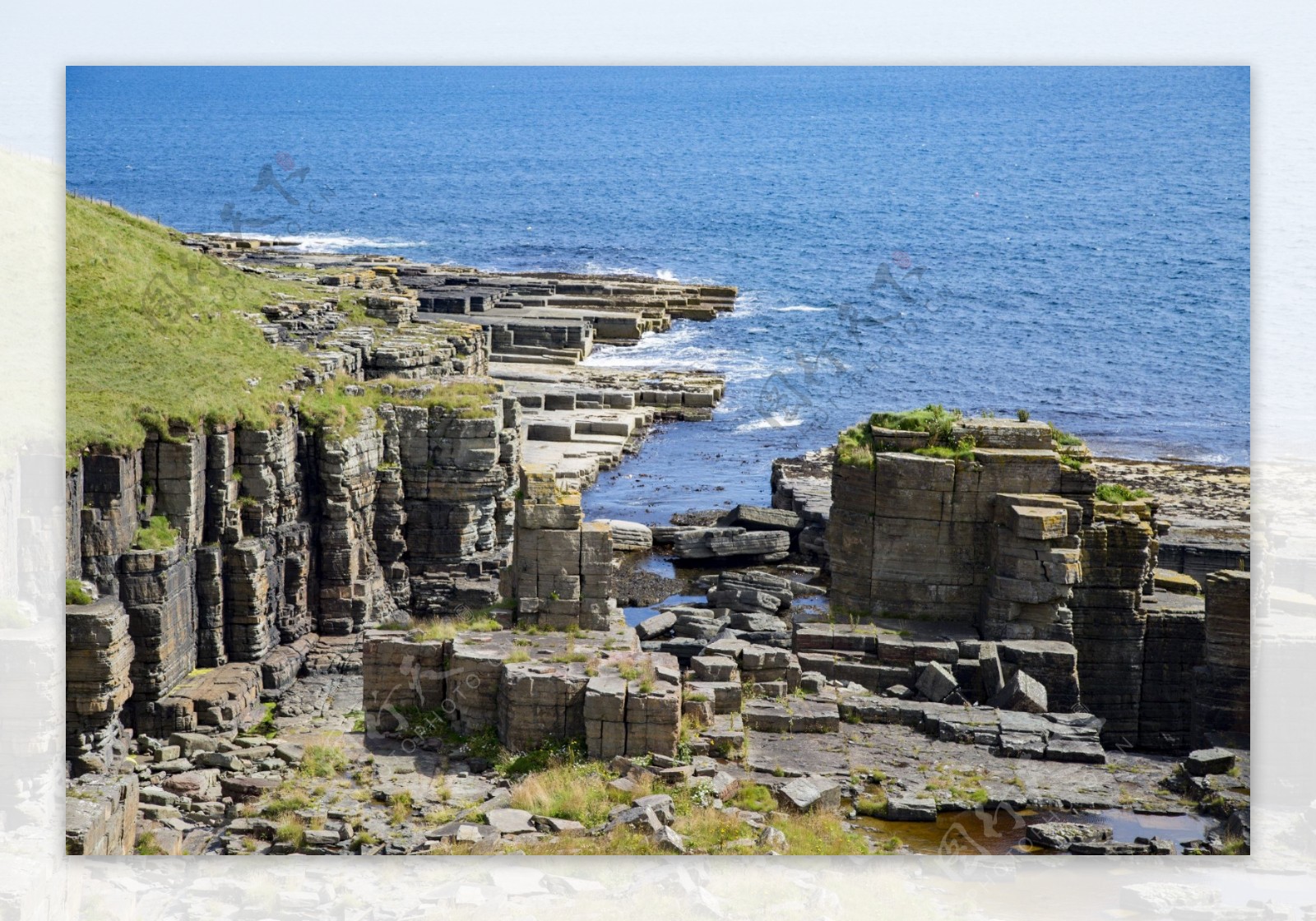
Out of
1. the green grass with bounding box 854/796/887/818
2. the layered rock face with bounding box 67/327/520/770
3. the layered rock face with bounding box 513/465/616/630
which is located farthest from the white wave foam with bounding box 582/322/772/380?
the green grass with bounding box 854/796/887/818

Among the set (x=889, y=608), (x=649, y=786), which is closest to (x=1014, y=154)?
(x=889, y=608)

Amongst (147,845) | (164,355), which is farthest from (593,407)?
(147,845)

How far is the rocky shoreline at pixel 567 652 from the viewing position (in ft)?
60.1

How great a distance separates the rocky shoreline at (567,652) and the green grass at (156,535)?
0.06 metres

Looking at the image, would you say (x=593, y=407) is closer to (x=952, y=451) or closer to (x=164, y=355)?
(x=164, y=355)

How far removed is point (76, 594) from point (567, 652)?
705cm

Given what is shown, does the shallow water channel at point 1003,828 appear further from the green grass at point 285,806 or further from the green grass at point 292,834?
the green grass at point 285,806

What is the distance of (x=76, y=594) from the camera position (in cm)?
2261

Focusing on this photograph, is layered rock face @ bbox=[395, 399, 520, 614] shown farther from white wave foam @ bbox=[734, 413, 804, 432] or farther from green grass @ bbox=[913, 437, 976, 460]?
white wave foam @ bbox=[734, 413, 804, 432]

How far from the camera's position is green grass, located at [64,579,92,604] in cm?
2247

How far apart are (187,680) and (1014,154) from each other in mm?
38635

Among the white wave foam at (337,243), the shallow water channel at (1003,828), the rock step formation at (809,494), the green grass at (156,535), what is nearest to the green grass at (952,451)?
the shallow water channel at (1003,828)

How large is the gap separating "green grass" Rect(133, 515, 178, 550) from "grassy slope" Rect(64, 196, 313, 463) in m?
1.33

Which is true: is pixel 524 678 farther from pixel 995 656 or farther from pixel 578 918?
pixel 995 656
